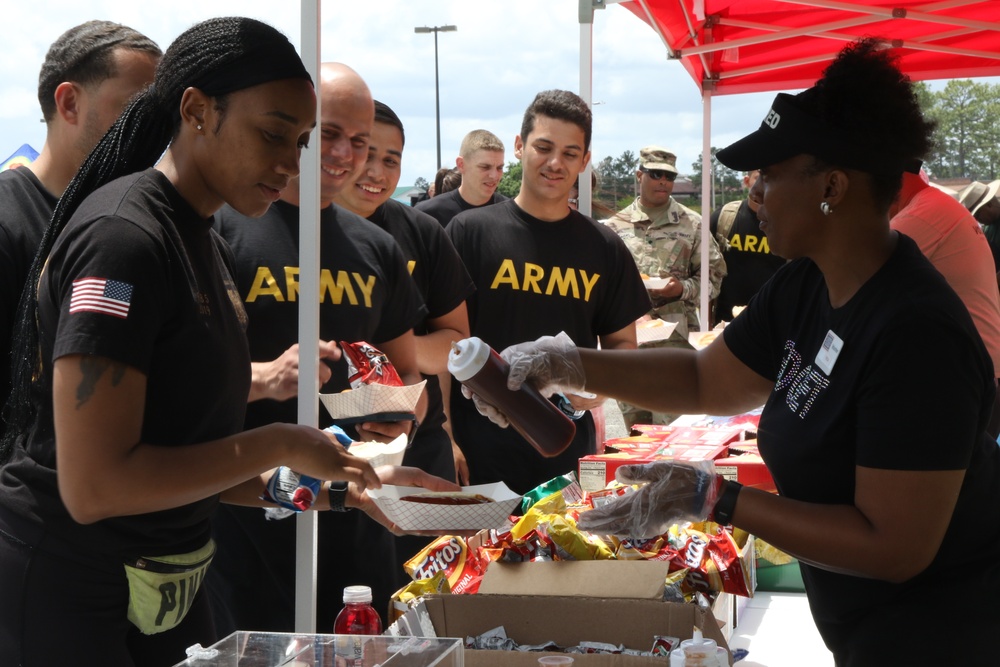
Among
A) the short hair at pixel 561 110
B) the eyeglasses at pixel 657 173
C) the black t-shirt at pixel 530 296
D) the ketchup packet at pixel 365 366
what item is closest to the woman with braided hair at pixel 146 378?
the ketchup packet at pixel 365 366

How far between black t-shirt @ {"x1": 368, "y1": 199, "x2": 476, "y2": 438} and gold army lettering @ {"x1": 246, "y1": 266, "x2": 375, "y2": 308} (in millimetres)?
596

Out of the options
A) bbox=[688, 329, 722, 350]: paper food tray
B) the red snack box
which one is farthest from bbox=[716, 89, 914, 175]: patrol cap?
bbox=[688, 329, 722, 350]: paper food tray

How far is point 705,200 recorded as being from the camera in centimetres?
644

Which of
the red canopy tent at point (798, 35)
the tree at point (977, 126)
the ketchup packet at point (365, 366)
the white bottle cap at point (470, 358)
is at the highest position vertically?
the tree at point (977, 126)

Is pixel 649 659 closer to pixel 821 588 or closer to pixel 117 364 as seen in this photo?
pixel 821 588

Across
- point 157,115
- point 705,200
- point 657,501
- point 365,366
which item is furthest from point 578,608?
point 705,200

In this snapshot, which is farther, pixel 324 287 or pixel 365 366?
pixel 324 287

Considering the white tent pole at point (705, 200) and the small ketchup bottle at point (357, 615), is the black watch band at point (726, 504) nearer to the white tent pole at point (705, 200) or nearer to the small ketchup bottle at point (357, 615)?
the small ketchup bottle at point (357, 615)

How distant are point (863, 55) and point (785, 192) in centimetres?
32

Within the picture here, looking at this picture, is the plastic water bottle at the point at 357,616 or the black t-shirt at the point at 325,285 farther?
the black t-shirt at the point at 325,285

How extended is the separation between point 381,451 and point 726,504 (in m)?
0.74

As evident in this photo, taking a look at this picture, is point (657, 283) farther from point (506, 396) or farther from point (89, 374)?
point (89, 374)

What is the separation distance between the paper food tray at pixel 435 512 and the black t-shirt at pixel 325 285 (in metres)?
0.67

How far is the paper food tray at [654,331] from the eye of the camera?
489 centimetres
